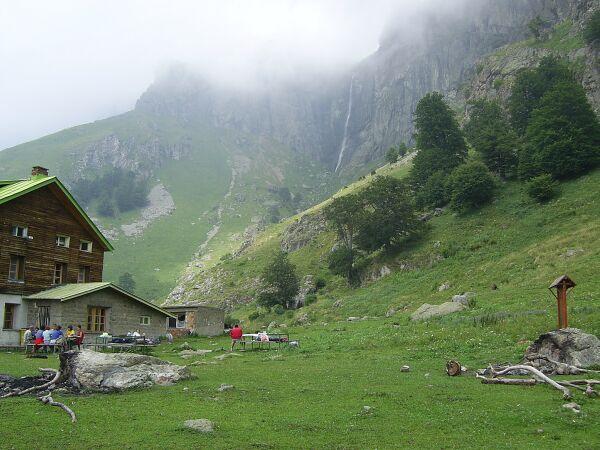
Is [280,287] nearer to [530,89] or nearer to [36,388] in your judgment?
[530,89]

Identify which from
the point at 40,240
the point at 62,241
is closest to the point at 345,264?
the point at 62,241

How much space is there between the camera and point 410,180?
81.7m

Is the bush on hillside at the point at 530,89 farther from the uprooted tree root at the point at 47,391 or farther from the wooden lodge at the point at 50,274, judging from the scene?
the uprooted tree root at the point at 47,391

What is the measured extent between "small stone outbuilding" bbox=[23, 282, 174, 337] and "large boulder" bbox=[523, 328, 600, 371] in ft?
106

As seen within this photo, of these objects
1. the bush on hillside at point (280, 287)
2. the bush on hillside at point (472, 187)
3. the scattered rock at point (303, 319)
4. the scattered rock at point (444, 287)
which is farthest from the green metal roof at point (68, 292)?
the bush on hillside at point (472, 187)

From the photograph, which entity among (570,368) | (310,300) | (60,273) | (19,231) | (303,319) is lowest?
(570,368)

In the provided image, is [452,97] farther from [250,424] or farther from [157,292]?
[250,424]

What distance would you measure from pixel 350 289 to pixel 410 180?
2339 cm

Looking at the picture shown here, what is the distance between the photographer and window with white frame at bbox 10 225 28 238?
1593 inches

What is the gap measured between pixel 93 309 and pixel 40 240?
8686 millimetres

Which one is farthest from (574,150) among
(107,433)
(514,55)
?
(514,55)

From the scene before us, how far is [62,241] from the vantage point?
45750 mm

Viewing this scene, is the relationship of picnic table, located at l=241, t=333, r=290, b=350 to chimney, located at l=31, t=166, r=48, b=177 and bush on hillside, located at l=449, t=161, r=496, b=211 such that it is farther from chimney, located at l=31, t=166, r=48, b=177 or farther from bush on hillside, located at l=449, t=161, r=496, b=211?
bush on hillside, located at l=449, t=161, r=496, b=211

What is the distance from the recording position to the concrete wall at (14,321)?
37375mm
